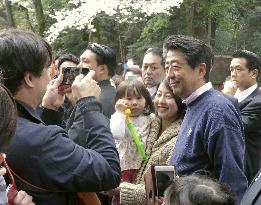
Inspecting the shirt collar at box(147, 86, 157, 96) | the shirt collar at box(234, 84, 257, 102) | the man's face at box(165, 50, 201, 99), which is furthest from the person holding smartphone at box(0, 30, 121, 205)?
the shirt collar at box(234, 84, 257, 102)

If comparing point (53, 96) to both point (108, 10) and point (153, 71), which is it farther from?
point (108, 10)

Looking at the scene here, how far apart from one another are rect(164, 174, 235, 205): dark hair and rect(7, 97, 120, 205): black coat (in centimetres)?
27

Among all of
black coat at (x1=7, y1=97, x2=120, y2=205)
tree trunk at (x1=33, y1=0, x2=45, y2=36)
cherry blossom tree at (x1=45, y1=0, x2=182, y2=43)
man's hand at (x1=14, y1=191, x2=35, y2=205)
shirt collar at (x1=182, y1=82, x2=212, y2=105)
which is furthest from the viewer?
tree trunk at (x1=33, y1=0, x2=45, y2=36)

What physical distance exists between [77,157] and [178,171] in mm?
893

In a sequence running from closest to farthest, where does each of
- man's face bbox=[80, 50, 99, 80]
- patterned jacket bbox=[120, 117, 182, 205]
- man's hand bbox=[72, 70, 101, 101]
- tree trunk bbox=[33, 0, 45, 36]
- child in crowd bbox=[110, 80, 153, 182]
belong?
man's hand bbox=[72, 70, 101, 101]
patterned jacket bbox=[120, 117, 182, 205]
child in crowd bbox=[110, 80, 153, 182]
man's face bbox=[80, 50, 99, 80]
tree trunk bbox=[33, 0, 45, 36]

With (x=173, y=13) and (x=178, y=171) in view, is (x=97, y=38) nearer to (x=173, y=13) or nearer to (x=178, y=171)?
(x=173, y=13)

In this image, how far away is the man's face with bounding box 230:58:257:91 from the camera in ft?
15.9

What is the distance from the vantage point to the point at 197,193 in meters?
1.85

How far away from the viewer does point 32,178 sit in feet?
5.85

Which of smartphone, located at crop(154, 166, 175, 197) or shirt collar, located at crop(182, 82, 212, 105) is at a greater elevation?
shirt collar, located at crop(182, 82, 212, 105)

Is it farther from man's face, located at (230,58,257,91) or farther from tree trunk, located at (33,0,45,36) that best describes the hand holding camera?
tree trunk, located at (33,0,45,36)

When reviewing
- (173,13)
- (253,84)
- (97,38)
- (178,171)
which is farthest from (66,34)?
(178,171)

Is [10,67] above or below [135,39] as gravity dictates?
above

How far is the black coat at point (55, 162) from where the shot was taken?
1754 mm
